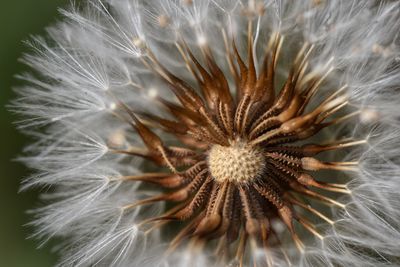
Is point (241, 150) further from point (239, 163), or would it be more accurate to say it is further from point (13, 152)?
point (13, 152)

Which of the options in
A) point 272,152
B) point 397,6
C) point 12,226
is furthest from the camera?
point 12,226

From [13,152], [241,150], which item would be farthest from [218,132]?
[13,152]

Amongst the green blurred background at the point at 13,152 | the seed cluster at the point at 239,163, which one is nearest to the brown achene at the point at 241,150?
the seed cluster at the point at 239,163

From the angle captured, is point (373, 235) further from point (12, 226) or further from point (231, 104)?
point (12, 226)

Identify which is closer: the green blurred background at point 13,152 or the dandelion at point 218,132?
the dandelion at point 218,132

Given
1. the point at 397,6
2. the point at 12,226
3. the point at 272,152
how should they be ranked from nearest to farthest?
the point at 397,6, the point at 272,152, the point at 12,226

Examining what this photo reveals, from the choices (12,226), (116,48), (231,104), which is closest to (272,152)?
(231,104)

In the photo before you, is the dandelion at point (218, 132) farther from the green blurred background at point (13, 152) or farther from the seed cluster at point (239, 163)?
the green blurred background at point (13, 152)
